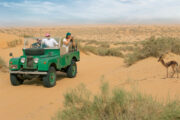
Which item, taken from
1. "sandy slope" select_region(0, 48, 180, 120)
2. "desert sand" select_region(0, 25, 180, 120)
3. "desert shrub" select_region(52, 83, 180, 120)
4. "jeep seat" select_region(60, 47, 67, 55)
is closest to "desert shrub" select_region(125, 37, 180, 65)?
"sandy slope" select_region(0, 48, 180, 120)

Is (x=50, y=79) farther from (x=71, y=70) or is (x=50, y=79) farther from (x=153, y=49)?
(x=153, y=49)

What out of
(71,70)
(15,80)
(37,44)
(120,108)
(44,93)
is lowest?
(44,93)

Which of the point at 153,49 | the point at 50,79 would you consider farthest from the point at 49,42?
the point at 153,49

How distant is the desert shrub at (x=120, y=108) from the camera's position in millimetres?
3100

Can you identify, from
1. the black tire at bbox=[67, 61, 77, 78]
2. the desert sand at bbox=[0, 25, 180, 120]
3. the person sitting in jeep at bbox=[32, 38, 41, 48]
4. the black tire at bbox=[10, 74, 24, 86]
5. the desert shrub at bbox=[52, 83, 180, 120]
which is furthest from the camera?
the black tire at bbox=[67, 61, 77, 78]

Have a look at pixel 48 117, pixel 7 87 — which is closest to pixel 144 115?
pixel 48 117

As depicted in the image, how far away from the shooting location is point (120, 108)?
130 inches

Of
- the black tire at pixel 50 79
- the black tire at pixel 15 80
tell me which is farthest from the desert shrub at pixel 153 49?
the black tire at pixel 15 80

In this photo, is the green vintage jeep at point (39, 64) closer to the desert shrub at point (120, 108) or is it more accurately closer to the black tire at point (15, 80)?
the black tire at point (15, 80)

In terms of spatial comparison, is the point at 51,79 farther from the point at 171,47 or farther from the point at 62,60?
the point at 171,47

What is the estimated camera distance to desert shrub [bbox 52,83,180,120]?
10.2 ft

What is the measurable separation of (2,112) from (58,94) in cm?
184

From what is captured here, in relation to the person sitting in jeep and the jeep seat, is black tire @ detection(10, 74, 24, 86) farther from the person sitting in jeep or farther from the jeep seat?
the jeep seat

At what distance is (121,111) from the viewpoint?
3299mm
